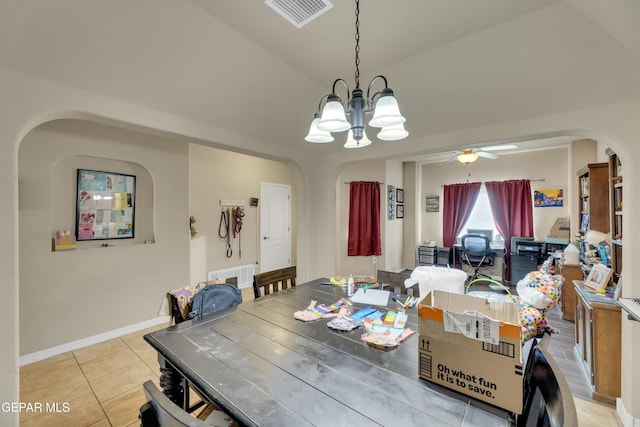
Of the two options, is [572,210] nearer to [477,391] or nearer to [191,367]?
[477,391]

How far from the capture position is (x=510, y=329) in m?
0.92

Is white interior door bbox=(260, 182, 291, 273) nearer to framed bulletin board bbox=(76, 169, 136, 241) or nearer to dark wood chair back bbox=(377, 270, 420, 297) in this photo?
framed bulletin board bbox=(76, 169, 136, 241)

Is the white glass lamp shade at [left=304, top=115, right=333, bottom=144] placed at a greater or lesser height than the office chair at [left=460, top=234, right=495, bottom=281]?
greater

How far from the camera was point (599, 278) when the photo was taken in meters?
2.30

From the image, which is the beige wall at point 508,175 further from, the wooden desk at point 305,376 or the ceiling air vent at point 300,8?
the ceiling air vent at point 300,8

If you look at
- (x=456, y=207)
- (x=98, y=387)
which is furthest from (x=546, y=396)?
(x=456, y=207)

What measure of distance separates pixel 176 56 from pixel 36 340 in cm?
296

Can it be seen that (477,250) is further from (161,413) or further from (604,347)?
(161,413)

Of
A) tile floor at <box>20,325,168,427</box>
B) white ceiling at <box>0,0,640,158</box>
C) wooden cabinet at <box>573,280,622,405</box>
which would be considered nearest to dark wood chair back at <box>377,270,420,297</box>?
wooden cabinet at <box>573,280,622,405</box>

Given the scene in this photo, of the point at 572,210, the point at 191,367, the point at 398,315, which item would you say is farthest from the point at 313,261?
the point at 572,210

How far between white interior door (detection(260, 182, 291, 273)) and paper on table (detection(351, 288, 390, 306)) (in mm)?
3456

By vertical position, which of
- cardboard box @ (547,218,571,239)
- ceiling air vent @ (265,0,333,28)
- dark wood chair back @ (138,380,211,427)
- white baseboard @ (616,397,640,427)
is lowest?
white baseboard @ (616,397,640,427)

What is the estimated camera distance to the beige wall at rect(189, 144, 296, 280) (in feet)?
14.1

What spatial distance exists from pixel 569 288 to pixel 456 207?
9.04 ft
